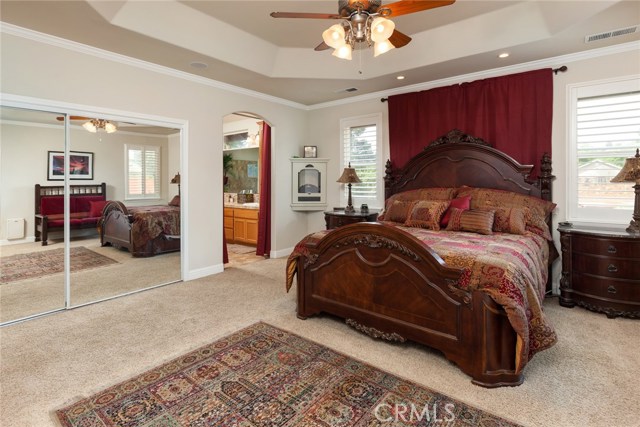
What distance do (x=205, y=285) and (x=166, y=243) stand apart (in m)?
0.79

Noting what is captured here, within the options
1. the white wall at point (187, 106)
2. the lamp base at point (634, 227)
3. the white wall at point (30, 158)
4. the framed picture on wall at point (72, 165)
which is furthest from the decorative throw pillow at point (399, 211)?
the framed picture on wall at point (72, 165)

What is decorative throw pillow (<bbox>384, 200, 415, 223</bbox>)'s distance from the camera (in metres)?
4.13

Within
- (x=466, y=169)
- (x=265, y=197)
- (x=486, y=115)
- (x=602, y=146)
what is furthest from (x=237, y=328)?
(x=602, y=146)

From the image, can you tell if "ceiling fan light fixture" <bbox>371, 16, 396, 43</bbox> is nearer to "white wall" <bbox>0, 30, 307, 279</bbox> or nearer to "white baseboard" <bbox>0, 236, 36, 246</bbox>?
"white wall" <bbox>0, 30, 307, 279</bbox>

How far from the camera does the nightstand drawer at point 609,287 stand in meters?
3.11

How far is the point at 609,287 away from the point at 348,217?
3.03 meters

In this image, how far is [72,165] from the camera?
3.46 meters

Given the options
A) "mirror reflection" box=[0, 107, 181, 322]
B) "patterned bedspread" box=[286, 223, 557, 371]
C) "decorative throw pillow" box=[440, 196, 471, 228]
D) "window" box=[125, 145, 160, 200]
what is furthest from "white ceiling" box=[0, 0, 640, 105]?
"patterned bedspread" box=[286, 223, 557, 371]

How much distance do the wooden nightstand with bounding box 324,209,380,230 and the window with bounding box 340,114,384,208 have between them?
0.99 ft

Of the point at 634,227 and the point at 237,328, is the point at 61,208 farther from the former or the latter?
the point at 634,227

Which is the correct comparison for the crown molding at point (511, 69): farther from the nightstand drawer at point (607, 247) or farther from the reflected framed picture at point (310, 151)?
the nightstand drawer at point (607, 247)

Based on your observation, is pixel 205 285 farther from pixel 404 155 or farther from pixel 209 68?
pixel 404 155

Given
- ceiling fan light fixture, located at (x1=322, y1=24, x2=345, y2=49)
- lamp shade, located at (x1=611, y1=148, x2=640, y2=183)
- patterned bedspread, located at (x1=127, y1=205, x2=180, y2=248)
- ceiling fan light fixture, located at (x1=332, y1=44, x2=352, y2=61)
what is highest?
ceiling fan light fixture, located at (x1=322, y1=24, x2=345, y2=49)

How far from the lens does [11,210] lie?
3.25m
